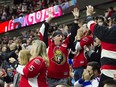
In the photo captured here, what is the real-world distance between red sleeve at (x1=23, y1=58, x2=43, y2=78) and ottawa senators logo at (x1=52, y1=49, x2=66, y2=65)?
101 cm

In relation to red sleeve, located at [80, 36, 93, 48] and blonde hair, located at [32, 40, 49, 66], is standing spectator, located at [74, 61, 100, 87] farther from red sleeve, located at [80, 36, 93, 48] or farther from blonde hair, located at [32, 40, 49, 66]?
red sleeve, located at [80, 36, 93, 48]

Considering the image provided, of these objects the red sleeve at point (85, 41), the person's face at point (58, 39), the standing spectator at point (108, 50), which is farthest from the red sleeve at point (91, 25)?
the red sleeve at point (85, 41)

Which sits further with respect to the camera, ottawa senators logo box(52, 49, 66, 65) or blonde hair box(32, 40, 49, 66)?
ottawa senators logo box(52, 49, 66, 65)

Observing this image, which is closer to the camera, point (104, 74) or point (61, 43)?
point (104, 74)

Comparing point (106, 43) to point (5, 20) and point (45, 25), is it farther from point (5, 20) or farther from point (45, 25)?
point (5, 20)

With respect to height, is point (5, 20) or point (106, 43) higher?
point (106, 43)

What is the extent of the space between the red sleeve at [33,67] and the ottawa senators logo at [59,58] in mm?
1007

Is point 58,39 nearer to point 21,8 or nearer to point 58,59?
point 58,59

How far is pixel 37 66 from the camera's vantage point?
4449mm

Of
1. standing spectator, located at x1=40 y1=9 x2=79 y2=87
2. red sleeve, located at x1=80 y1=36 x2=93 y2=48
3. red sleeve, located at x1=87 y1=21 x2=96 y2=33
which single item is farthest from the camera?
red sleeve, located at x1=80 y1=36 x2=93 y2=48

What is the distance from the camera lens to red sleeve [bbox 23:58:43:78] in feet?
14.5

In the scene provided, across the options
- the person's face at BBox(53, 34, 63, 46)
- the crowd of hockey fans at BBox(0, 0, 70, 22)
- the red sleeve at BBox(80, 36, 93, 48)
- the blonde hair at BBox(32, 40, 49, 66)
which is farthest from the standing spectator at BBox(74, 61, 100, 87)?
the crowd of hockey fans at BBox(0, 0, 70, 22)

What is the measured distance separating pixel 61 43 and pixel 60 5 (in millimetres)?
9317

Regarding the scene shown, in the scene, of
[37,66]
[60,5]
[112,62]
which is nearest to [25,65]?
[37,66]
